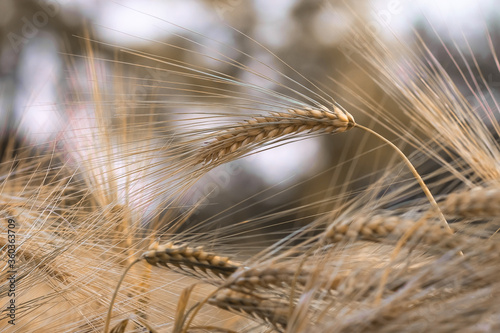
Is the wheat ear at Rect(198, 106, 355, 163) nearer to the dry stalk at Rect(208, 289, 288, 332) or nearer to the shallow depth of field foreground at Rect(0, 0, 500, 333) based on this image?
the shallow depth of field foreground at Rect(0, 0, 500, 333)

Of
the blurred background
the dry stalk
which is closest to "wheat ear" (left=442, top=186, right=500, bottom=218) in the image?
the dry stalk

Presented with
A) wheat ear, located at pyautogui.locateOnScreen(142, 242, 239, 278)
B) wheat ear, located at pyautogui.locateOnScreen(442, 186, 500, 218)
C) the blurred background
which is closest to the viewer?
wheat ear, located at pyautogui.locateOnScreen(442, 186, 500, 218)

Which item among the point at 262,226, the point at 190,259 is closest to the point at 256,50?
the point at 262,226

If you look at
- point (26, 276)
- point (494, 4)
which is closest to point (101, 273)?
point (26, 276)

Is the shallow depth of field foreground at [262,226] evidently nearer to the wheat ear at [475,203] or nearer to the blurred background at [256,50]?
the wheat ear at [475,203]

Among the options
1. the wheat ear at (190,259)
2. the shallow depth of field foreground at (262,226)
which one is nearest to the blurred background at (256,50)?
the shallow depth of field foreground at (262,226)

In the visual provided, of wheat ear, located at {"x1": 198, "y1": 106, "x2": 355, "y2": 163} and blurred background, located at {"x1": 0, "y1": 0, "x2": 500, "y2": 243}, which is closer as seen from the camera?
wheat ear, located at {"x1": 198, "y1": 106, "x2": 355, "y2": 163}
